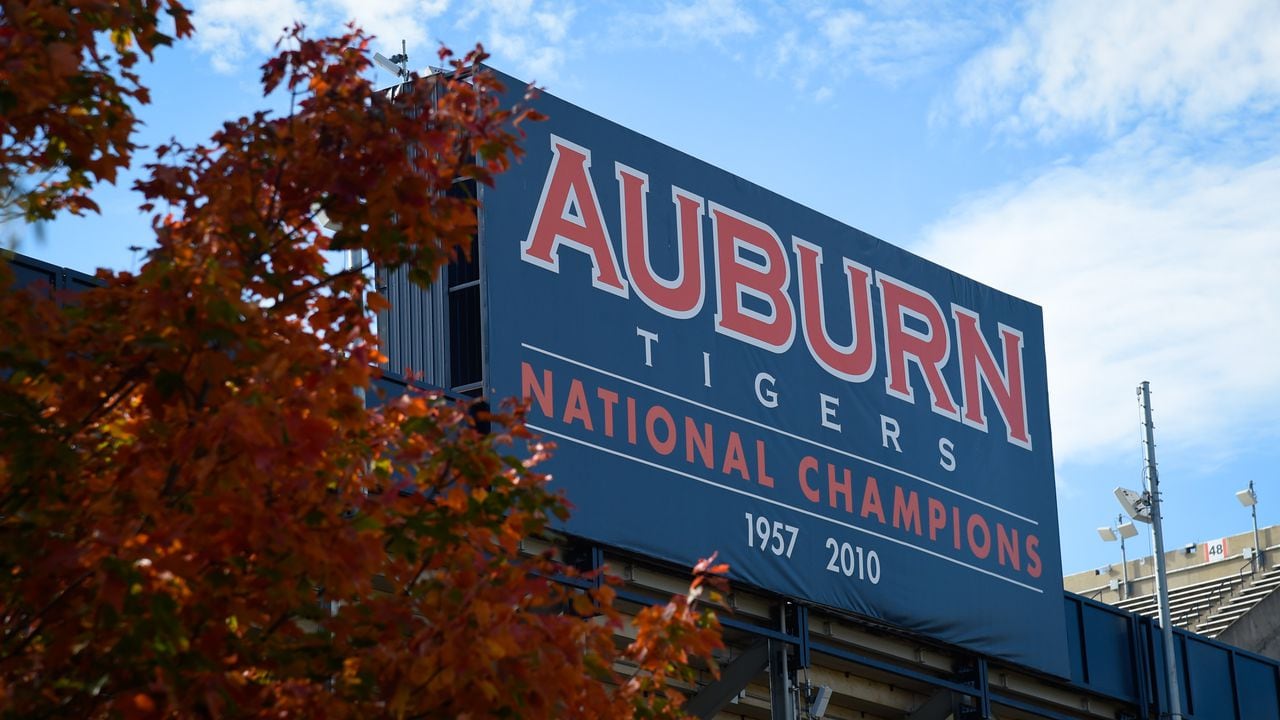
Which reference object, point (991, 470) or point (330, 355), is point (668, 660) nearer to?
point (330, 355)

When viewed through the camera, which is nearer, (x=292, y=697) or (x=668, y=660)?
(x=292, y=697)

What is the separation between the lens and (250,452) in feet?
25.4

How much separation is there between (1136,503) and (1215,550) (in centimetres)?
2674

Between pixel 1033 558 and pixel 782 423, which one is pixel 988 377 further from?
pixel 782 423

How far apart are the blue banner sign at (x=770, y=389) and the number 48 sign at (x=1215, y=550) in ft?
100

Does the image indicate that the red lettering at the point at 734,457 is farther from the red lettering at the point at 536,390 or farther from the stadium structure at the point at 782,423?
the red lettering at the point at 536,390

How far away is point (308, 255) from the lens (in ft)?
29.6

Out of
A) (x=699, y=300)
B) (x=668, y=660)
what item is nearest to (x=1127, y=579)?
(x=699, y=300)

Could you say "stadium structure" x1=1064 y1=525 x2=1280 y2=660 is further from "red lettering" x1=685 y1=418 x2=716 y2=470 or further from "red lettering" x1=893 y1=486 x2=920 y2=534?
"red lettering" x1=685 y1=418 x2=716 y2=470

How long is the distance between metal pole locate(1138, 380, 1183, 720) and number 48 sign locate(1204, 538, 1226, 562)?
83.6 feet

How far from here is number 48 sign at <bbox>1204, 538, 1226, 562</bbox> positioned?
55.4 metres

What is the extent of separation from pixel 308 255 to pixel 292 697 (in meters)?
2.11

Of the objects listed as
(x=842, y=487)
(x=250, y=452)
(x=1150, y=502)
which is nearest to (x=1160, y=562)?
(x=1150, y=502)

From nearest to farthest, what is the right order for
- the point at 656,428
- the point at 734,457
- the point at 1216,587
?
the point at 656,428 < the point at 734,457 < the point at 1216,587
